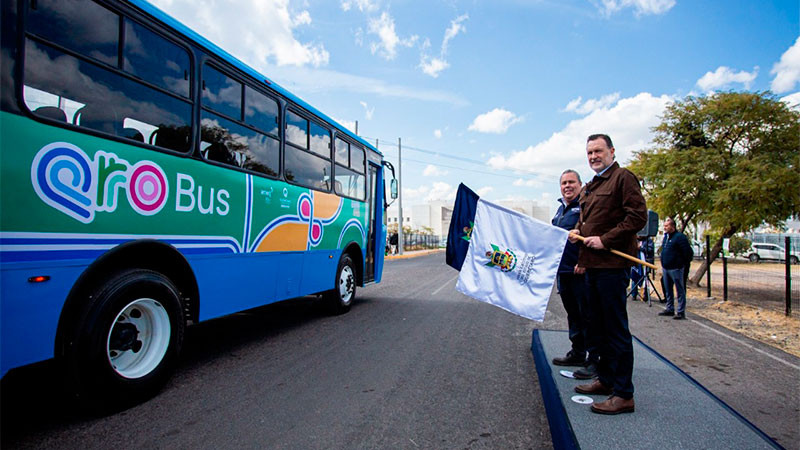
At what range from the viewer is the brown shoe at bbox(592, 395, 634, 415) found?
3.00 metres

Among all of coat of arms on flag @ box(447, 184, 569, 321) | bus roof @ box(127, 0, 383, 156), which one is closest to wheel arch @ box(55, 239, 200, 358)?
bus roof @ box(127, 0, 383, 156)

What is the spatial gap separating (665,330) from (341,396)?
6.00 m

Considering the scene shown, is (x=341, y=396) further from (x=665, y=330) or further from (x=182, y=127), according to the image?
(x=665, y=330)

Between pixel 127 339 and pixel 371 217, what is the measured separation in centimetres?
607

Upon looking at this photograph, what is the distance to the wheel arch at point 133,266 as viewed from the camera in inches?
120

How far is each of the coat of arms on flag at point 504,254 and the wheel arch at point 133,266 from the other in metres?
2.66

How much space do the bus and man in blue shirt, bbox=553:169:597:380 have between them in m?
3.51

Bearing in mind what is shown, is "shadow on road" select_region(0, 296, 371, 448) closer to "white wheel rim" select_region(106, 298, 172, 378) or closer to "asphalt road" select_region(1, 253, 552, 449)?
"asphalt road" select_region(1, 253, 552, 449)

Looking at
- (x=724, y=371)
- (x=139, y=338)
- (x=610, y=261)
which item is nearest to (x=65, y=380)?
(x=139, y=338)

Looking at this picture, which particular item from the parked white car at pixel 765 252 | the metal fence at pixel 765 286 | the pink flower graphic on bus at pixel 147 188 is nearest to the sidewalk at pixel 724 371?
the metal fence at pixel 765 286

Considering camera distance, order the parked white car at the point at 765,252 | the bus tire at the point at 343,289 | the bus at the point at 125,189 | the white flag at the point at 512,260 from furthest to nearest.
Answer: the parked white car at the point at 765,252
the bus tire at the point at 343,289
the white flag at the point at 512,260
the bus at the point at 125,189

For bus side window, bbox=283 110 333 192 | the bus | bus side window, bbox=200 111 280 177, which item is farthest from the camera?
bus side window, bbox=283 110 333 192

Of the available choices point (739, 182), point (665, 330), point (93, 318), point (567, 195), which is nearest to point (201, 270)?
point (93, 318)

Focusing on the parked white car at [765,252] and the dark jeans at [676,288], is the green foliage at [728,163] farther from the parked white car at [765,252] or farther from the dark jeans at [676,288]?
the parked white car at [765,252]
